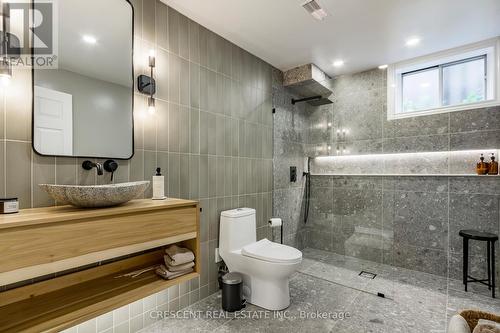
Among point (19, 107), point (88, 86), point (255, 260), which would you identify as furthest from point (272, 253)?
point (19, 107)

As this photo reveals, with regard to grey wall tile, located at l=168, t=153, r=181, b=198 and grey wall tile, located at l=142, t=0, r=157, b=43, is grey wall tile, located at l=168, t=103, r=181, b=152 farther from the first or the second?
grey wall tile, located at l=142, t=0, r=157, b=43

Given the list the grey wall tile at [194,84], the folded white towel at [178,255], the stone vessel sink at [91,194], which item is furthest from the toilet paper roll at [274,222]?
the stone vessel sink at [91,194]

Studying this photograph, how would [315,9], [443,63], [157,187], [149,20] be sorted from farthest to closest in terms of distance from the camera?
[443,63] < [315,9] < [149,20] < [157,187]

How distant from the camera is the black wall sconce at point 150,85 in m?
1.76

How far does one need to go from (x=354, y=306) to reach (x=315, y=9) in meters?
2.51

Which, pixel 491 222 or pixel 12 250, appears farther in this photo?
pixel 491 222

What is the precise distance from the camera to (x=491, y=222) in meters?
2.43

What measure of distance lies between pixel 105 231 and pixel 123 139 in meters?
0.69

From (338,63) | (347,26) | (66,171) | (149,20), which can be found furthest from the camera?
(338,63)

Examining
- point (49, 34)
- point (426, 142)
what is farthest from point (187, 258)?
point (426, 142)

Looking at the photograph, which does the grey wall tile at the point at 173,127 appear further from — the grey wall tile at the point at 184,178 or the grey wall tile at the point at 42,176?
the grey wall tile at the point at 42,176

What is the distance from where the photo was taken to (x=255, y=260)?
2031 mm

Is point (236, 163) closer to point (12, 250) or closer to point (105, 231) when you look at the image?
point (105, 231)

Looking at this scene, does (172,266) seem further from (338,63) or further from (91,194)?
(338,63)
